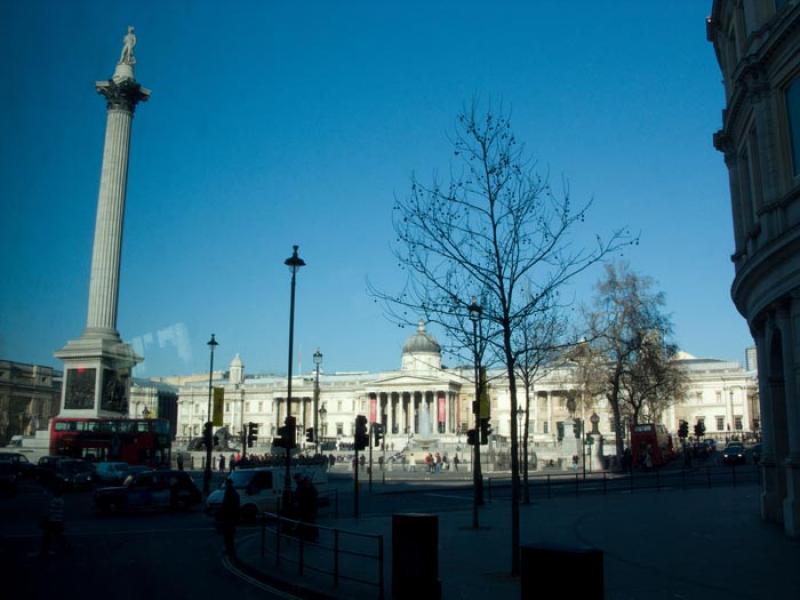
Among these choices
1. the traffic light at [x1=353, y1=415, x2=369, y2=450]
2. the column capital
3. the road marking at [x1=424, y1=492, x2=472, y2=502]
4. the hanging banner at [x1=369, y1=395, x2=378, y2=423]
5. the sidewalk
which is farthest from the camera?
the hanging banner at [x1=369, y1=395, x2=378, y2=423]

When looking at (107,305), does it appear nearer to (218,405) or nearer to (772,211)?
(218,405)

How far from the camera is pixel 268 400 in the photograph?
481 feet

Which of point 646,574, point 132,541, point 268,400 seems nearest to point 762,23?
point 646,574

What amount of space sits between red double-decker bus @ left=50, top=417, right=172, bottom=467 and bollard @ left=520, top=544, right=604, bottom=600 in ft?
178

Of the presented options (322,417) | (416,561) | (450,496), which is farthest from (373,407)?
(416,561)

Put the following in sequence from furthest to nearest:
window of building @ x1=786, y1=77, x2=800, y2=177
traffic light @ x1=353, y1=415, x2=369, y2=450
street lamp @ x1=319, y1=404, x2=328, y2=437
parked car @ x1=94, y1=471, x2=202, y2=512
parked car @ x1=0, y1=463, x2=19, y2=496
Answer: street lamp @ x1=319, y1=404, x2=328, y2=437
parked car @ x1=0, y1=463, x2=19, y2=496
parked car @ x1=94, y1=471, x2=202, y2=512
traffic light @ x1=353, y1=415, x2=369, y2=450
window of building @ x1=786, y1=77, x2=800, y2=177

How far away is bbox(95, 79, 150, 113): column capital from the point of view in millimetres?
69938

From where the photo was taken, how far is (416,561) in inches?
453

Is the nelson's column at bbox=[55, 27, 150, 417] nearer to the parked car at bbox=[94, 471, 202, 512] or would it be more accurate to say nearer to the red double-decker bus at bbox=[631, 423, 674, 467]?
the parked car at bbox=[94, 471, 202, 512]

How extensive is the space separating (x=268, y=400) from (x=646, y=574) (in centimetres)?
13701

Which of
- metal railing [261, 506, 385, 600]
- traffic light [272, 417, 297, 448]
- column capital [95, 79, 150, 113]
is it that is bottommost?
metal railing [261, 506, 385, 600]

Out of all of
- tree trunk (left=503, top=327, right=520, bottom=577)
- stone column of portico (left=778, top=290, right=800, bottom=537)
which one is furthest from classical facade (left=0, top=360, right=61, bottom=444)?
stone column of portico (left=778, top=290, right=800, bottom=537)

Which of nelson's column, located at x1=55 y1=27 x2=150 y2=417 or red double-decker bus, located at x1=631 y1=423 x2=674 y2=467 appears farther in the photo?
nelson's column, located at x1=55 y1=27 x2=150 y2=417

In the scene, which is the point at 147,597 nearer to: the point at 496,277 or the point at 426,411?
the point at 496,277
